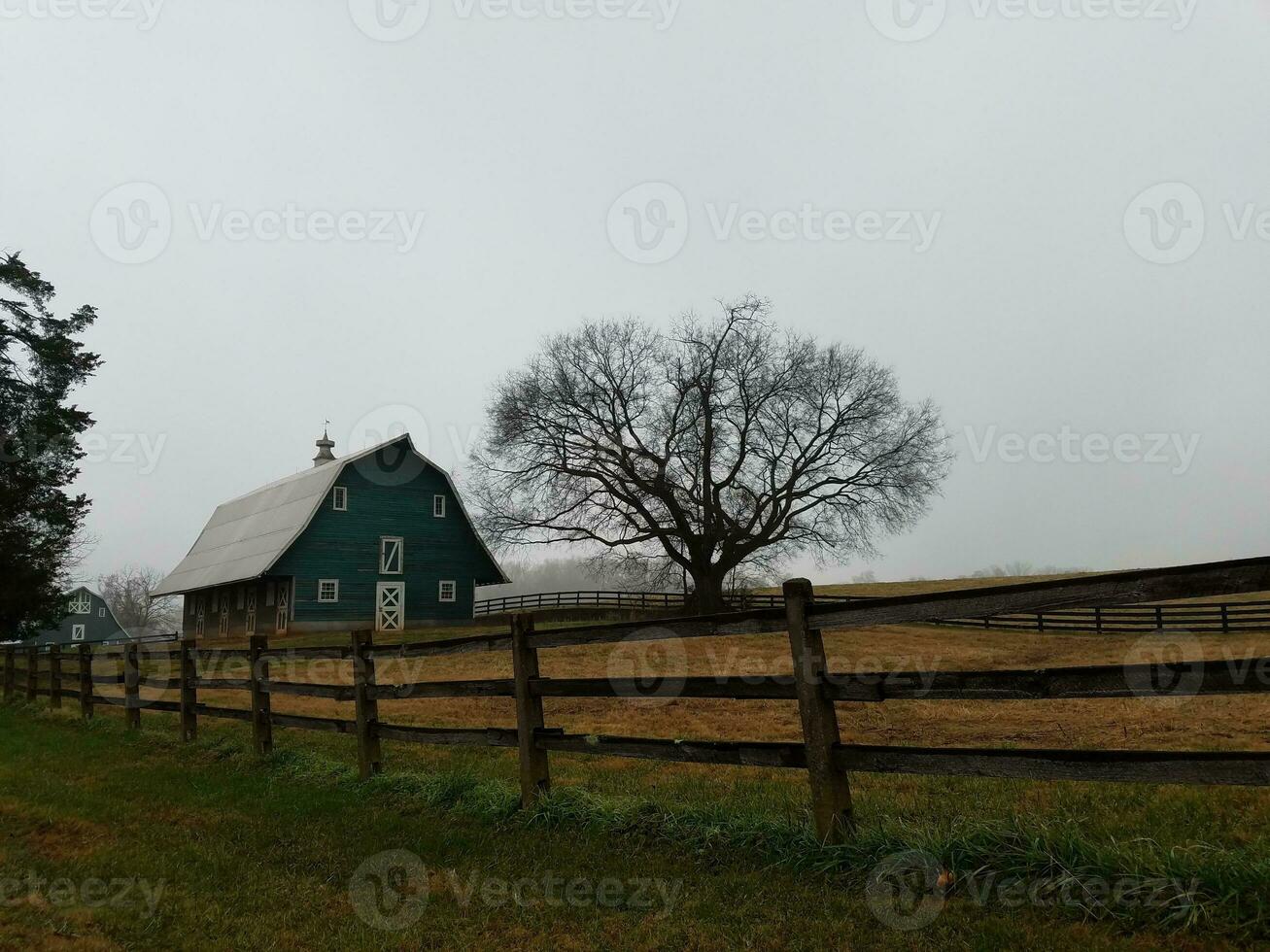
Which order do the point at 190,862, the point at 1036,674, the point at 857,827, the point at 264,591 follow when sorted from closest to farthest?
1. the point at 1036,674
2. the point at 857,827
3. the point at 190,862
4. the point at 264,591

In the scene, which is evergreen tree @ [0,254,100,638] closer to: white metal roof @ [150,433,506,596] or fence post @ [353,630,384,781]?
white metal roof @ [150,433,506,596]

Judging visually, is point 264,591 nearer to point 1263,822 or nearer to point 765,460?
point 765,460

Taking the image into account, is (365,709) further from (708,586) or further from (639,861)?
(708,586)

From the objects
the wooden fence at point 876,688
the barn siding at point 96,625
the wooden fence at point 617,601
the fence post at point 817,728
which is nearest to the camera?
the wooden fence at point 876,688

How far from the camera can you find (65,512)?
26.4 metres

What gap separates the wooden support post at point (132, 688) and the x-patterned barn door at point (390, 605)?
2160cm

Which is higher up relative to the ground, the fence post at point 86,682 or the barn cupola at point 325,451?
the barn cupola at point 325,451

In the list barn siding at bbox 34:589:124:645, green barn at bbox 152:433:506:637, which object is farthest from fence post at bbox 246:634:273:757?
barn siding at bbox 34:589:124:645

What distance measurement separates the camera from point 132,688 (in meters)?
12.9

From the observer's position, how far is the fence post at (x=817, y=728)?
473 cm

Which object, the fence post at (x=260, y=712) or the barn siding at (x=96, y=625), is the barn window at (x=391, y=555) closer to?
the fence post at (x=260, y=712)

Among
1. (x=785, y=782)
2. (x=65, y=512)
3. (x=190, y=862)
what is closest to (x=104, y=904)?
(x=190, y=862)

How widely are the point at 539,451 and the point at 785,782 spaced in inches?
1102

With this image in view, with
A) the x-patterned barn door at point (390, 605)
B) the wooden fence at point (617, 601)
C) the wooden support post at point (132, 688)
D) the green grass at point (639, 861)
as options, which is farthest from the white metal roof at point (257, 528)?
the green grass at point (639, 861)
